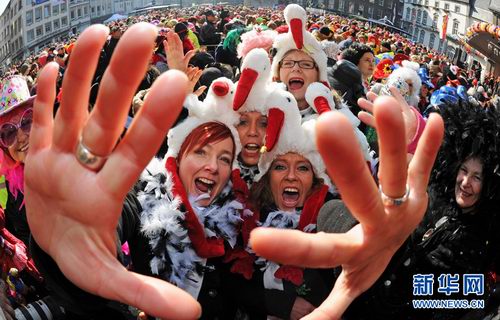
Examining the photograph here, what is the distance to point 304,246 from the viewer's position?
1.02m

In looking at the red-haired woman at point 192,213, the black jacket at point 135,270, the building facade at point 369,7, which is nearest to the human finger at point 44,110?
the black jacket at point 135,270

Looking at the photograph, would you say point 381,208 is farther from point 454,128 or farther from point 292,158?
point 454,128

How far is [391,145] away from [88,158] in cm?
72

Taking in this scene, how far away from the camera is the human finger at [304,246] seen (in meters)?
0.96

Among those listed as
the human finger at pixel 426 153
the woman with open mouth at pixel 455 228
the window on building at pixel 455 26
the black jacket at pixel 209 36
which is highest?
the human finger at pixel 426 153

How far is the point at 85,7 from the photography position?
287 inches

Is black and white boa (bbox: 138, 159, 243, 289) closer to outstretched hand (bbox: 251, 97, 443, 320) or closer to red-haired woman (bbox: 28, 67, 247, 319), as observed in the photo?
red-haired woman (bbox: 28, 67, 247, 319)

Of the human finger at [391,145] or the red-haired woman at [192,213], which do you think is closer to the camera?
the human finger at [391,145]

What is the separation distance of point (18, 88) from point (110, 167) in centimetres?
194

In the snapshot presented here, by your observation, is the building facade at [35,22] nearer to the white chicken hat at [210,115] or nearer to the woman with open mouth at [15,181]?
the woman with open mouth at [15,181]

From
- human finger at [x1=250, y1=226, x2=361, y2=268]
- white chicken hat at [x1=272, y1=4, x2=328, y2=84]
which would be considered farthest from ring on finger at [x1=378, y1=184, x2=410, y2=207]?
white chicken hat at [x1=272, y1=4, x2=328, y2=84]

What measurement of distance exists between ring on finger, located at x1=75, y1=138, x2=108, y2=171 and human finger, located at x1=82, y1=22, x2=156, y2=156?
10mm

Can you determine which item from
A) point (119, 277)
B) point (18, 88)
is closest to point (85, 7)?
point (18, 88)

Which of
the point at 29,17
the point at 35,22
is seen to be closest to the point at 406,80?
the point at 29,17
